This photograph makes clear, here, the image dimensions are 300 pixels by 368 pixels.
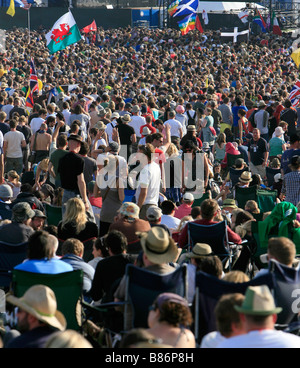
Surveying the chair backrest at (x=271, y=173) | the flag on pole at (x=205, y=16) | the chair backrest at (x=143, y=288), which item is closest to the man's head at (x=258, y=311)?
the chair backrest at (x=143, y=288)

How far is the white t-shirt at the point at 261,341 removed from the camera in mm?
4328

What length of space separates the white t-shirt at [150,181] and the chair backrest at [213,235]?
6.73 feet

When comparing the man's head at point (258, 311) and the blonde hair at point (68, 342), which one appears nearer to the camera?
the blonde hair at point (68, 342)

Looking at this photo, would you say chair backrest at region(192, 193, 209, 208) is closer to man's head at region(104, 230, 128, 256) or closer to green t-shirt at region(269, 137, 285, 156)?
green t-shirt at region(269, 137, 285, 156)

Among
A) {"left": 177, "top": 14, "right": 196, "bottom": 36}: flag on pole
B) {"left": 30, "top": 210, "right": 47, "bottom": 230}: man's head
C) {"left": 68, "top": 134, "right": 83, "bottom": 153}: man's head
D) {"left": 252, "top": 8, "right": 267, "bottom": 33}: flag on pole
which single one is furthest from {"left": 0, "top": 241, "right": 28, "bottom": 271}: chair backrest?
{"left": 252, "top": 8, "right": 267, "bottom": 33}: flag on pole

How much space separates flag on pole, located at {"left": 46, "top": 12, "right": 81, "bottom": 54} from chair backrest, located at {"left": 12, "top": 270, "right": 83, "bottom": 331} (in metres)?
18.3

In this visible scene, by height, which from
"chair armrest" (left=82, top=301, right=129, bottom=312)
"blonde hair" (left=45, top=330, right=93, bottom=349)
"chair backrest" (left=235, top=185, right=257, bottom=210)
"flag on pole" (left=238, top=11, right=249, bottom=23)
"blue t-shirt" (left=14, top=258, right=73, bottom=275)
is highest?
"flag on pole" (left=238, top=11, right=249, bottom=23)

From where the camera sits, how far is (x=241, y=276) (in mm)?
5629

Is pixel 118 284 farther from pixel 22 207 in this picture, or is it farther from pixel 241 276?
pixel 22 207

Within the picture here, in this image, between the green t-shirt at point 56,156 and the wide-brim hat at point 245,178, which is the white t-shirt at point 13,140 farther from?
the wide-brim hat at point 245,178

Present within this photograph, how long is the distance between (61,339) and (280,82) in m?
22.9

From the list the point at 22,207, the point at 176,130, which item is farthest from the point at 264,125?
the point at 22,207

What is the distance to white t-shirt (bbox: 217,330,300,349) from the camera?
4.33 meters

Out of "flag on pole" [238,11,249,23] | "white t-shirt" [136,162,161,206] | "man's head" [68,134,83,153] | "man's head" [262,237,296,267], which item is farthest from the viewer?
"flag on pole" [238,11,249,23]
